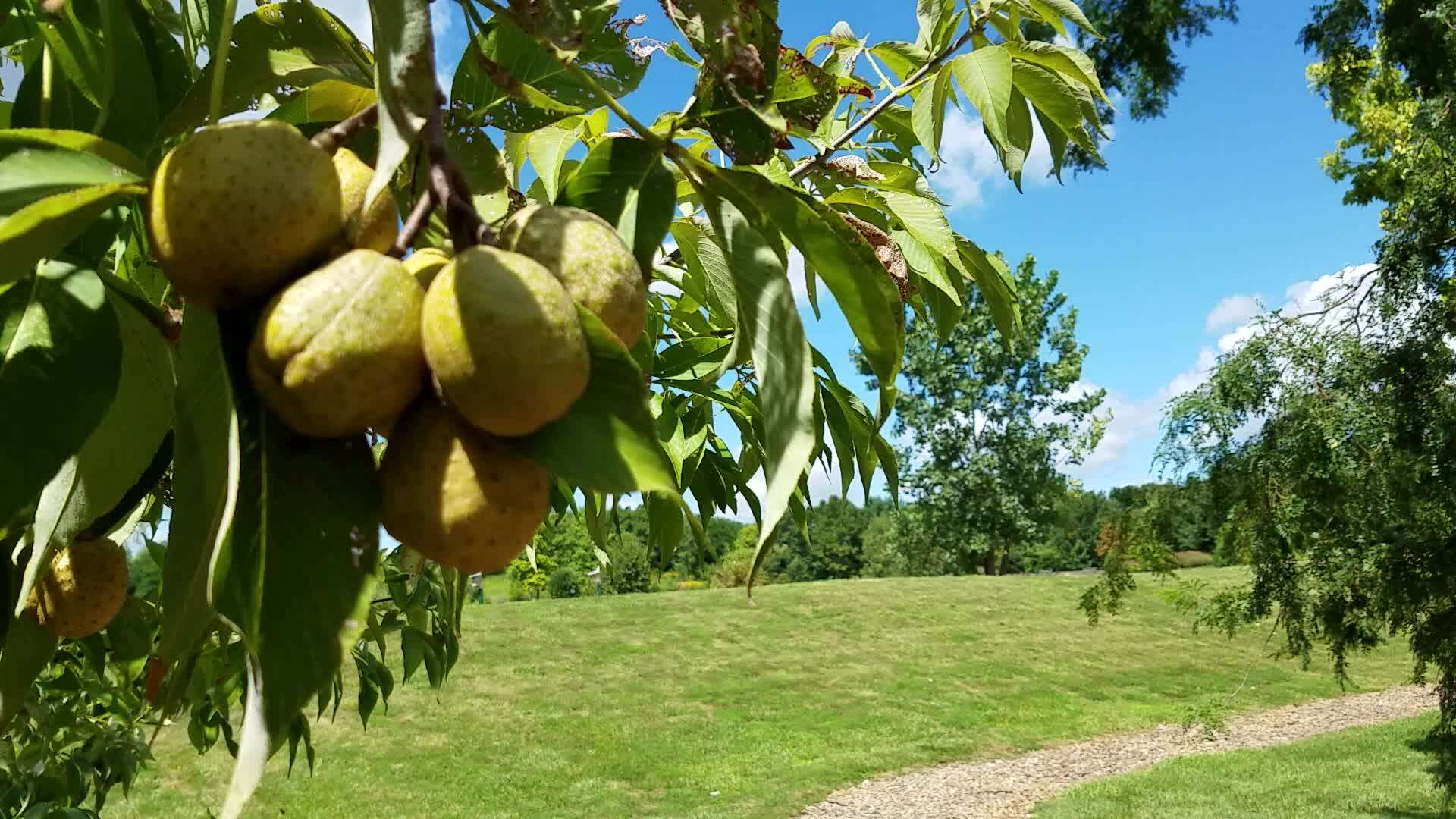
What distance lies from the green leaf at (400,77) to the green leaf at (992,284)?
98cm

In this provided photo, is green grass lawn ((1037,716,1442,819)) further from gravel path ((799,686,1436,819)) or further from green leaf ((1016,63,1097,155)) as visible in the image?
green leaf ((1016,63,1097,155))

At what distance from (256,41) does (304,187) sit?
14.1 inches

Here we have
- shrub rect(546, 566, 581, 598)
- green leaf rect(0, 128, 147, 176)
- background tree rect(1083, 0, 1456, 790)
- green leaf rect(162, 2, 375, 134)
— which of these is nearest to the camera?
green leaf rect(0, 128, 147, 176)

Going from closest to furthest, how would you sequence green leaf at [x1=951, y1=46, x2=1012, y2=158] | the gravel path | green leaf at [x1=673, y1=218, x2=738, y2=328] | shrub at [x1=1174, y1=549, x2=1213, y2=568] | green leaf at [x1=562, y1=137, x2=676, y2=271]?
green leaf at [x1=562, y1=137, x2=676, y2=271]
green leaf at [x1=673, y1=218, x2=738, y2=328]
green leaf at [x1=951, y1=46, x2=1012, y2=158]
the gravel path
shrub at [x1=1174, y1=549, x2=1213, y2=568]

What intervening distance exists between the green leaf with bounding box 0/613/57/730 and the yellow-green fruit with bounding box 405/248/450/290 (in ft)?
1.46

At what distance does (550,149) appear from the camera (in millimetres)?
1104

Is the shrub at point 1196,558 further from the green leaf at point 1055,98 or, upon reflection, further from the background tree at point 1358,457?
the green leaf at point 1055,98

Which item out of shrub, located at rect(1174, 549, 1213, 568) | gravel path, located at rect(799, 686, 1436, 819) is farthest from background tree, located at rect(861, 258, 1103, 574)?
gravel path, located at rect(799, 686, 1436, 819)

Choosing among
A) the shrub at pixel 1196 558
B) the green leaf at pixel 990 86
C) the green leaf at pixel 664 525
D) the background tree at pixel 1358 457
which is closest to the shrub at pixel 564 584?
the shrub at pixel 1196 558

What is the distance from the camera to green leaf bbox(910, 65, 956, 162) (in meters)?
1.42

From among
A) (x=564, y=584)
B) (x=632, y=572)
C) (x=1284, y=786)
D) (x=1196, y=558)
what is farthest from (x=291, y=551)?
(x=1196, y=558)

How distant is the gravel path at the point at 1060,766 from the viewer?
397 inches

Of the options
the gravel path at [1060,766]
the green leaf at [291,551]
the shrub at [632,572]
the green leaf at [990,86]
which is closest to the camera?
the green leaf at [291,551]

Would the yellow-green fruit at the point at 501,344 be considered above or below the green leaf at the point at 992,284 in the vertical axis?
below
